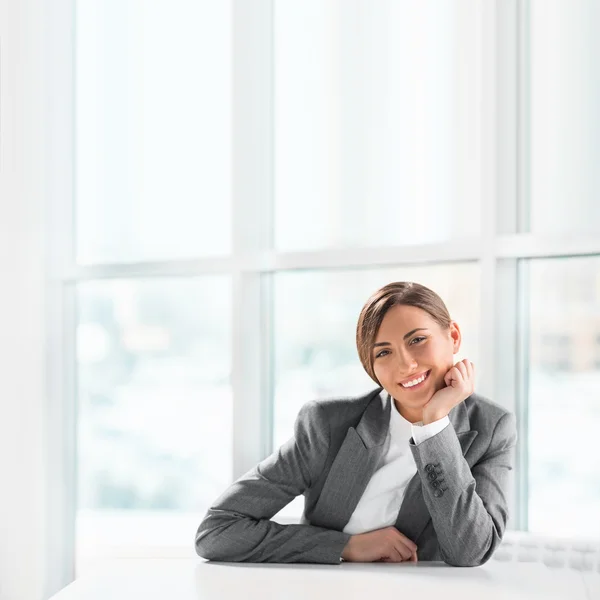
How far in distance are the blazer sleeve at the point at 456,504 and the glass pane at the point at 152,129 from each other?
0.91m

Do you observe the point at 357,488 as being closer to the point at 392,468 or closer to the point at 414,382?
the point at 392,468

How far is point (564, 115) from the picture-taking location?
5.70 ft

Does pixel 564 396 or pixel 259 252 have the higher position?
pixel 259 252

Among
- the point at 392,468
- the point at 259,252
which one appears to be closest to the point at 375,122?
the point at 259,252

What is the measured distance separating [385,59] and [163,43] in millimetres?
626

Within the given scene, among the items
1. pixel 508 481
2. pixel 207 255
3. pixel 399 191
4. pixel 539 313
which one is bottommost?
pixel 508 481

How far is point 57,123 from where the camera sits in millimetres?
2242

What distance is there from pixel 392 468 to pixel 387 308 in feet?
1.04

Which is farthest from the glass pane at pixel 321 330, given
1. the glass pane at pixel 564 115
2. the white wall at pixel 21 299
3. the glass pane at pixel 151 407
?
the white wall at pixel 21 299

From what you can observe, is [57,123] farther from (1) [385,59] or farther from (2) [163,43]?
(1) [385,59]

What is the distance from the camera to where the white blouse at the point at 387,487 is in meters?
1.57

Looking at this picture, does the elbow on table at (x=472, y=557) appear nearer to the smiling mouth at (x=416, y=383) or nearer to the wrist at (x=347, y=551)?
the wrist at (x=347, y=551)

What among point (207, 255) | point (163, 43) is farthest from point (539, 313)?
point (163, 43)

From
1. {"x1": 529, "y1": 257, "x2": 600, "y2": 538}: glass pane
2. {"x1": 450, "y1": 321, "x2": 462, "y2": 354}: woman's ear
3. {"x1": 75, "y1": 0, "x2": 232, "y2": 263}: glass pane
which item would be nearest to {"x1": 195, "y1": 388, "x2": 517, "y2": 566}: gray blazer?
{"x1": 450, "y1": 321, "x2": 462, "y2": 354}: woman's ear
